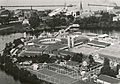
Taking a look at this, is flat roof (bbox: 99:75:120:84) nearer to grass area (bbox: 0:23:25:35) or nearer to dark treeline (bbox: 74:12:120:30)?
dark treeline (bbox: 74:12:120:30)

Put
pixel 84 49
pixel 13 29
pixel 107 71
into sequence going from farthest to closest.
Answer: pixel 13 29 → pixel 84 49 → pixel 107 71

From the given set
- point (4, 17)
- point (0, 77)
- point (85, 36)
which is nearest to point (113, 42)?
point (85, 36)

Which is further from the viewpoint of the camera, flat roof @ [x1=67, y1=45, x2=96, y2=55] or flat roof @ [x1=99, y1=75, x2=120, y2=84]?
flat roof @ [x1=67, y1=45, x2=96, y2=55]

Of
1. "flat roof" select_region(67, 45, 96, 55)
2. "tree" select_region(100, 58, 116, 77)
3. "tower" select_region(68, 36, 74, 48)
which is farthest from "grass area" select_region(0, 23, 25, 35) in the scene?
"tree" select_region(100, 58, 116, 77)

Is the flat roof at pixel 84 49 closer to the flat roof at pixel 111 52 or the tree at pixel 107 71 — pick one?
the flat roof at pixel 111 52

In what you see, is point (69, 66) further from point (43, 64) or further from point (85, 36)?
point (85, 36)

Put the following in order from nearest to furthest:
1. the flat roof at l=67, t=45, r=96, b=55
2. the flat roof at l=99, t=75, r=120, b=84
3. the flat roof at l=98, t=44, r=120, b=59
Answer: the flat roof at l=99, t=75, r=120, b=84, the flat roof at l=98, t=44, r=120, b=59, the flat roof at l=67, t=45, r=96, b=55

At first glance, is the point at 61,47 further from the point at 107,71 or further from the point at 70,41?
the point at 107,71

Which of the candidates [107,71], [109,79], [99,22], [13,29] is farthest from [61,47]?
[99,22]

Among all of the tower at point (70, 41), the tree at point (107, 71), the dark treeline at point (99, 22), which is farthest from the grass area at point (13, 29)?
the tree at point (107, 71)
